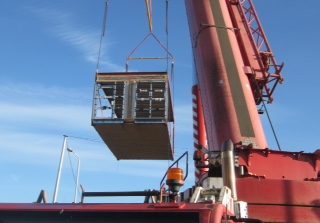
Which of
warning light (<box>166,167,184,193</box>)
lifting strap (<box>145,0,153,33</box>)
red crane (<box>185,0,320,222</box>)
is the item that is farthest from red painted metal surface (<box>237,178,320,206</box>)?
lifting strap (<box>145,0,153,33</box>)

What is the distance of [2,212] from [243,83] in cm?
610

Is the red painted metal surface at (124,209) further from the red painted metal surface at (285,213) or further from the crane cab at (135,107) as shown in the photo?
the crane cab at (135,107)

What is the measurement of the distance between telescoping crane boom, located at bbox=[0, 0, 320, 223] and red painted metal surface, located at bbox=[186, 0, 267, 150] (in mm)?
20

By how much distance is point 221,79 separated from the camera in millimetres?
8617

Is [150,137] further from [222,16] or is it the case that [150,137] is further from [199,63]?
[222,16]

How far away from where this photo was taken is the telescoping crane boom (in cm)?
346

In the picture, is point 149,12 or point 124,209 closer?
point 124,209

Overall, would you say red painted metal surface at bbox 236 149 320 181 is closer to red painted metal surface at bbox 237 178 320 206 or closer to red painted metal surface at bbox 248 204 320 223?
red painted metal surface at bbox 237 178 320 206

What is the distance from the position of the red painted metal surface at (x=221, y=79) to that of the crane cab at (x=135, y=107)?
34.9 inches

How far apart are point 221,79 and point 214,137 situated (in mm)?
1157

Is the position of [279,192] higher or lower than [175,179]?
higher

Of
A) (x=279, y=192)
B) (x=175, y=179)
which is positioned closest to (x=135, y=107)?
(x=279, y=192)

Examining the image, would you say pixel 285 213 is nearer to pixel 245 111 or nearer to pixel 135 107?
pixel 245 111

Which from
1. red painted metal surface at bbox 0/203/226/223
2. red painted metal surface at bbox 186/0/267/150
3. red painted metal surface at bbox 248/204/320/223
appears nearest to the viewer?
red painted metal surface at bbox 0/203/226/223
